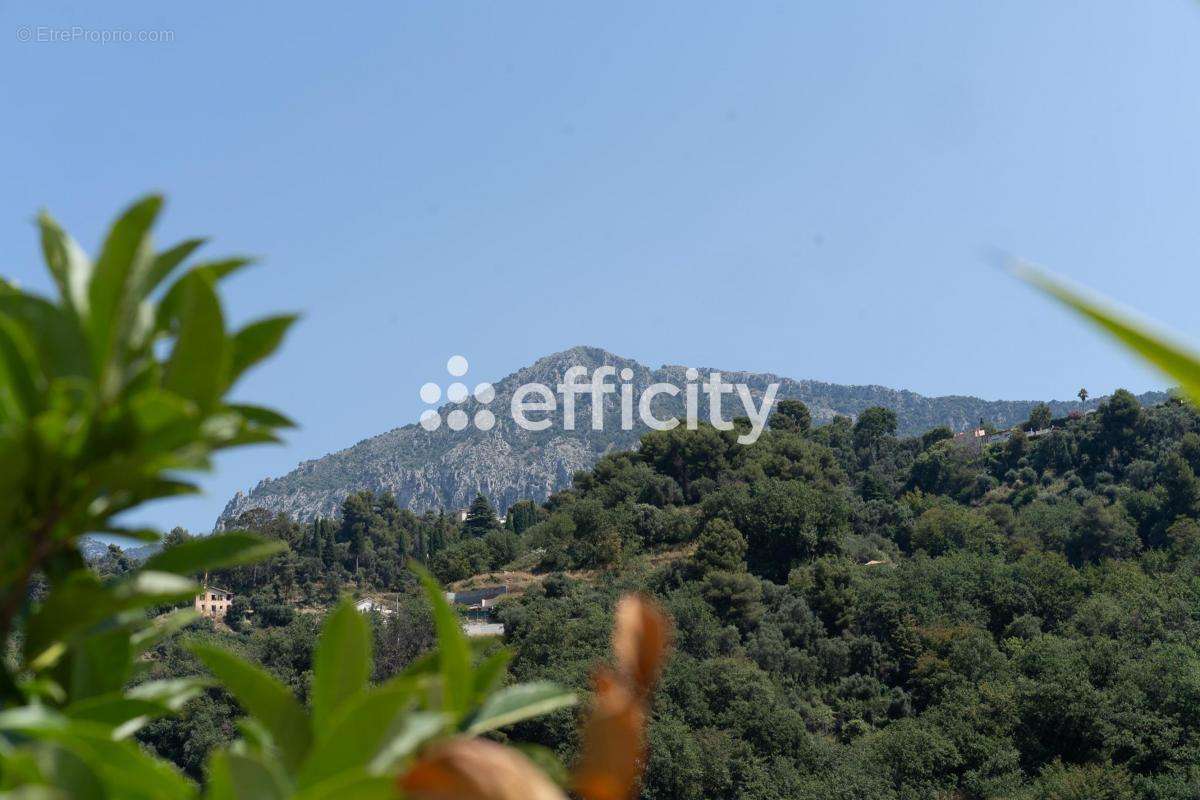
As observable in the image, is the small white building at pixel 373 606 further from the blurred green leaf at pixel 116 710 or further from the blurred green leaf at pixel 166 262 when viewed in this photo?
the blurred green leaf at pixel 166 262

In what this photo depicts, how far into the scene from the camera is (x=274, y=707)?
61cm

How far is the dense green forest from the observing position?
69.4 ft

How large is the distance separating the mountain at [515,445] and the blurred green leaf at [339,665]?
126 m

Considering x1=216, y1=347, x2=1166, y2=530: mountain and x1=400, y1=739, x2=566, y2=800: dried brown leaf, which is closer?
x1=400, y1=739, x2=566, y2=800: dried brown leaf

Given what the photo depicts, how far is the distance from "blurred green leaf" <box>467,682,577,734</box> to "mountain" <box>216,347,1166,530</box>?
12604 cm

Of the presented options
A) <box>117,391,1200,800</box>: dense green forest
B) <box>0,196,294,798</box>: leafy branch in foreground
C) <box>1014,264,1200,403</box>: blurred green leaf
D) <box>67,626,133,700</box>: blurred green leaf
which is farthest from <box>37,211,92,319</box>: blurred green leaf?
<box>117,391,1200,800</box>: dense green forest

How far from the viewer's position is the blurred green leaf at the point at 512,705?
0.62 meters

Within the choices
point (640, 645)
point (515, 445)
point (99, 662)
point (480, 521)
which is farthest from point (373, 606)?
point (515, 445)

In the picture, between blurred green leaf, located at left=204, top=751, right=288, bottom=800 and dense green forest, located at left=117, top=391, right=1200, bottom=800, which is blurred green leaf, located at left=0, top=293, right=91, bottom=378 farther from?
dense green forest, located at left=117, top=391, right=1200, bottom=800

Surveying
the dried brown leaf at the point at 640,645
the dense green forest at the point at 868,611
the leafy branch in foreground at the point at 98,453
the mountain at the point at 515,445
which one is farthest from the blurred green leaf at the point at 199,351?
the mountain at the point at 515,445

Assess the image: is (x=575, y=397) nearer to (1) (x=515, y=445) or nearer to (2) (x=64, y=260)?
(1) (x=515, y=445)

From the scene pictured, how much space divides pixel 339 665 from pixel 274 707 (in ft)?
0.16

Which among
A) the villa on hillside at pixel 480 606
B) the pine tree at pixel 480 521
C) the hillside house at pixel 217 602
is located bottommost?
the hillside house at pixel 217 602

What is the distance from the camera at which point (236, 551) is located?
71cm
